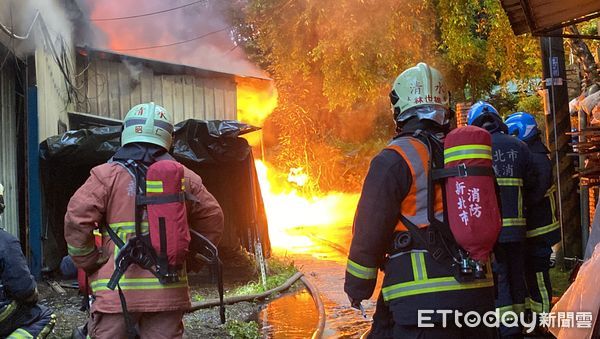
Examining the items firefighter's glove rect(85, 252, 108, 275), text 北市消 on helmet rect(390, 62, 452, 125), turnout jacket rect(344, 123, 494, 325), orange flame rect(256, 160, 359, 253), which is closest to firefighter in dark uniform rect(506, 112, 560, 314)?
text 北市消 on helmet rect(390, 62, 452, 125)

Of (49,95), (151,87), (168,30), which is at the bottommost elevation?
(49,95)

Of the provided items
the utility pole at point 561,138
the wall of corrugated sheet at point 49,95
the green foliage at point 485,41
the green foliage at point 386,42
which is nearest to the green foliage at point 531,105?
the green foliage at point 386,42

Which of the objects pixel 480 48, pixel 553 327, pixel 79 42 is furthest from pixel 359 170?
pixel 553 327

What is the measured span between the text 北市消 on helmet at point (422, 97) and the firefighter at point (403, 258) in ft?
0.49

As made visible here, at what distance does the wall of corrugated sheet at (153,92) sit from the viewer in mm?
11500

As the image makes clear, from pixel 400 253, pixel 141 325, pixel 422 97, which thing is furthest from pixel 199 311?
pixel 422 97

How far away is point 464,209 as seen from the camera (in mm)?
2539

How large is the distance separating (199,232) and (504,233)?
2.30 meters

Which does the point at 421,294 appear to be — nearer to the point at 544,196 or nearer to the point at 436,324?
the point at 436,324

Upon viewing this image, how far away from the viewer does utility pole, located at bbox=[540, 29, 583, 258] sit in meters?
8.09

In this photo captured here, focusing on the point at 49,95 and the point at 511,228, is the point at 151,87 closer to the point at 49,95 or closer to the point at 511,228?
the point at 49,95

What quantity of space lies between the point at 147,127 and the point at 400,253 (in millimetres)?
1849

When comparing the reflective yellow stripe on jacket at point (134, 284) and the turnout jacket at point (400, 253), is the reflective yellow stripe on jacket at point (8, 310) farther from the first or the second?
the turnout jacket at point (400, 253)

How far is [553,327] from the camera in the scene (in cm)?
281
